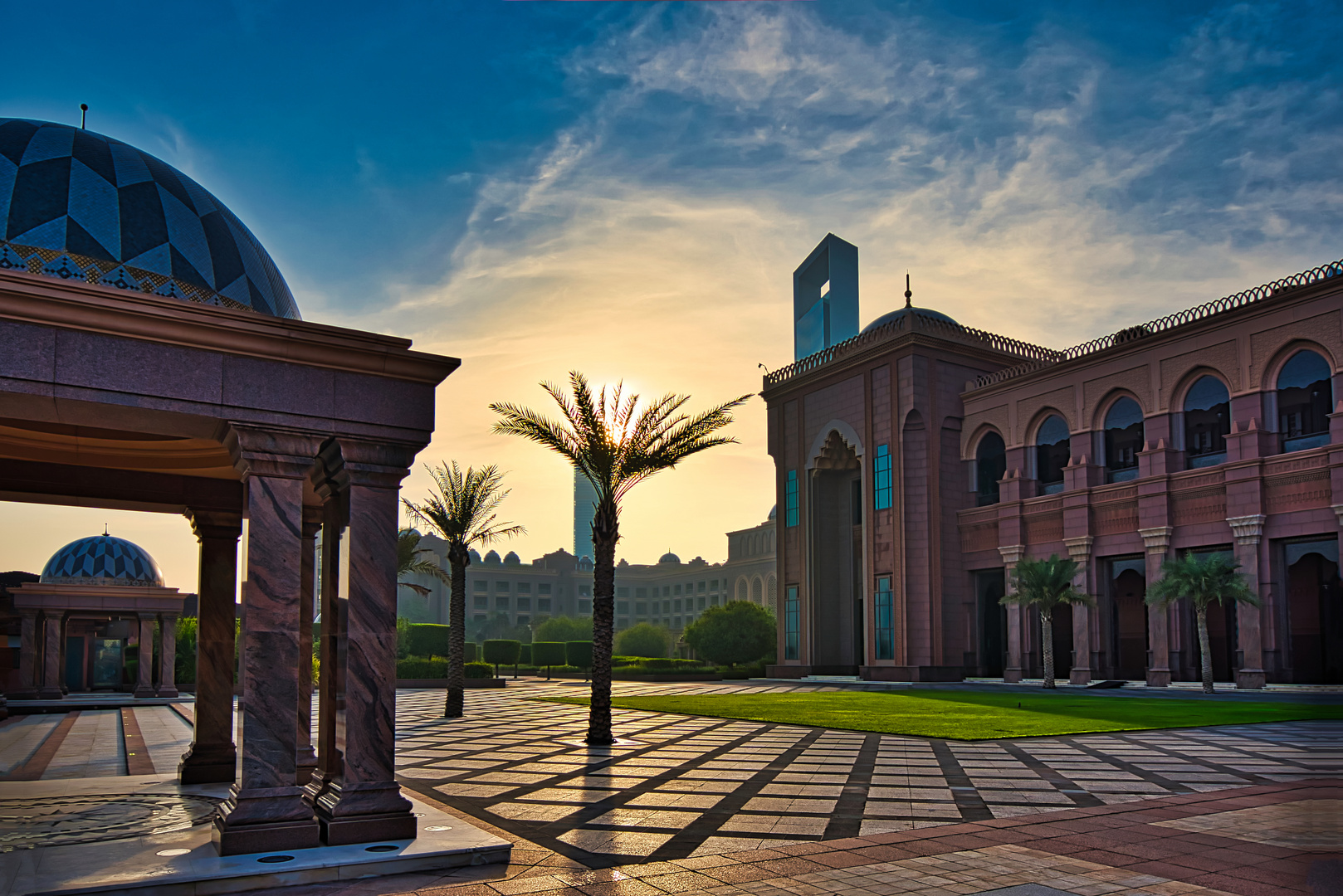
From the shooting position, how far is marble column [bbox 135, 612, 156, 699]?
35.2 meters

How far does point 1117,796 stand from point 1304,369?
27940 millimetres

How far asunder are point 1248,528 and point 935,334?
16.1 metres

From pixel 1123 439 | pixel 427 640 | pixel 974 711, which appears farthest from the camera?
pixel 427 640

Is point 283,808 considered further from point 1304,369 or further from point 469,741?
point 1304,369

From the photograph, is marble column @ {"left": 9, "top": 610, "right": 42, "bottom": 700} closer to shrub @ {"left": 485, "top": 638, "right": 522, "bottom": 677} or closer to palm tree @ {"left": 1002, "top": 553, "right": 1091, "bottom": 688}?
shrub @ {"left": 485, "top": 638, "right": 522, "bottom": 677}

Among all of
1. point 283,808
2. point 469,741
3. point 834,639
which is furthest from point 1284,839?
point 834,639

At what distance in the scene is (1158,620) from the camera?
35438 millimetres

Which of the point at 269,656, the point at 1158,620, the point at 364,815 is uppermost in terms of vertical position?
the point at 269,656

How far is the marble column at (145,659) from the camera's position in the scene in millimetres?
35250

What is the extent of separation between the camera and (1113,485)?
124ft

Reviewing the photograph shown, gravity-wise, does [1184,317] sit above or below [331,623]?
above

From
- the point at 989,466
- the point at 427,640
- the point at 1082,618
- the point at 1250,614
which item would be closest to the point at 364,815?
the point at 1250,614

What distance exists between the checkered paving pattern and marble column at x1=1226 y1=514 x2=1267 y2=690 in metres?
13.1

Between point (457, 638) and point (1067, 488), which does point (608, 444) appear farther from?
point (1067, 488)
